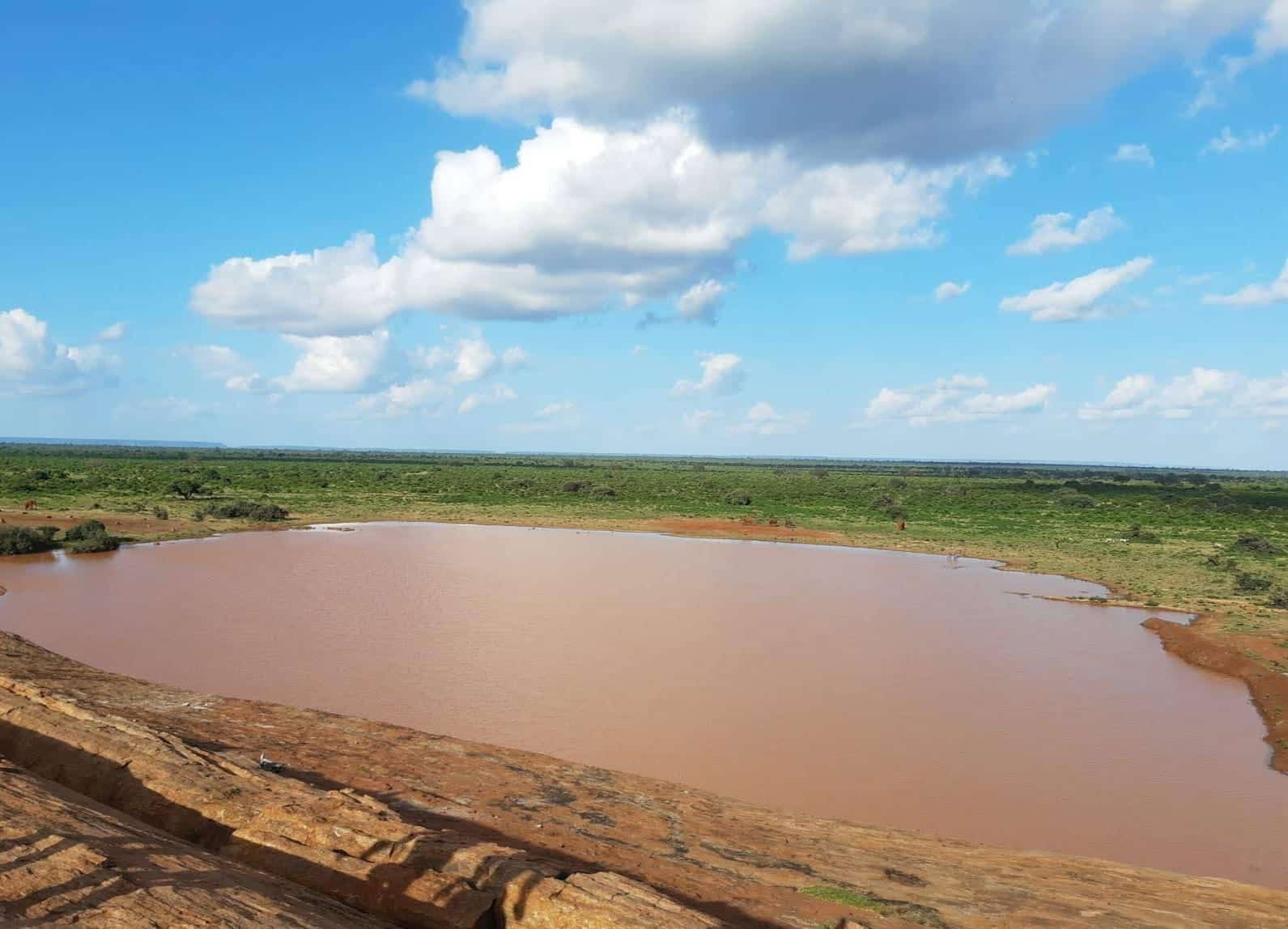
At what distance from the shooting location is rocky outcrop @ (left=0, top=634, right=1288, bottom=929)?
675 centimetres

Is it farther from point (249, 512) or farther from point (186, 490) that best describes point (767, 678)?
point (186, 490)

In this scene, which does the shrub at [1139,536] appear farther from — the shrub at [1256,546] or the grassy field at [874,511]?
the shrub at [1256,546]

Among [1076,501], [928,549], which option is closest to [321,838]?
[928,549]

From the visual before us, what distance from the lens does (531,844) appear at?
837 cm

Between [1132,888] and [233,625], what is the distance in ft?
62.4

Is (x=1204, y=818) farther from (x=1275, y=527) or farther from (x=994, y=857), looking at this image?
(x=1275, y=527)

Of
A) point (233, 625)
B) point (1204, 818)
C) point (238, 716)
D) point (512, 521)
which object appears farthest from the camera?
point (512, 521)

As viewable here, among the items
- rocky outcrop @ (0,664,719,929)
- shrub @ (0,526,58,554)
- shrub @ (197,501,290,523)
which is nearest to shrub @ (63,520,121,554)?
shrub @ (0,526,58,554)

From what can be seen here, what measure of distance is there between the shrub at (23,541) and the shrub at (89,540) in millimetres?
631

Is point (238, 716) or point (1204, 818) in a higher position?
point (238, 716)

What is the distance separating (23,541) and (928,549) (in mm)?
38108

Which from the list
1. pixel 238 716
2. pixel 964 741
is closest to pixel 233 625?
pixel 238 716

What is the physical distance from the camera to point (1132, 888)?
8.55 m

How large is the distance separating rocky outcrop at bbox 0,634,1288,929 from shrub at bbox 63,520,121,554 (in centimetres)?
2262
